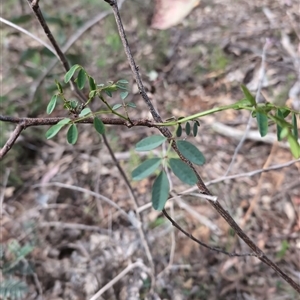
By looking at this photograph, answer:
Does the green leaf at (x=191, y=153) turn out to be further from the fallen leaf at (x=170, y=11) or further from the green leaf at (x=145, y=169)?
the fallen leaf at (x=170, y=11)

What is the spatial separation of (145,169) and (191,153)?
0.07 meters

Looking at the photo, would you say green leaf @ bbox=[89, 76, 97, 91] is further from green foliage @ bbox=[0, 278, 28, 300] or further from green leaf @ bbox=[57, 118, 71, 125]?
green foliage @ bbox=[0, 278, 28, 300]

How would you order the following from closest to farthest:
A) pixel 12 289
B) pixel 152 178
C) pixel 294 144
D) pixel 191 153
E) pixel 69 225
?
pixel 294 144, pixel 191 153, pixel 12 289, pixel 69 225, pixel 152 178

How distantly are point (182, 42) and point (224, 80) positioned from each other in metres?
0.51

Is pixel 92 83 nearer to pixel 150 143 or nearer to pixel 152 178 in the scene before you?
pixel 150 143

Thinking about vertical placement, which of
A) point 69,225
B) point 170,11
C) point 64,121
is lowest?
point 64,121

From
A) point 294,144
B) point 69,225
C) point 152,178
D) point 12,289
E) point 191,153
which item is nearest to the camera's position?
point 294,144

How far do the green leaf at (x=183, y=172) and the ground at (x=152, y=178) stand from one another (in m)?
0.49

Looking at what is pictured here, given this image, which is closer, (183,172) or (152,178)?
(183,172)

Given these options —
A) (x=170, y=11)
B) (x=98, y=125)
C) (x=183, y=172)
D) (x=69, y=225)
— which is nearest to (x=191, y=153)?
(x=183, y=172)

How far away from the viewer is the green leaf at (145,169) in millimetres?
544

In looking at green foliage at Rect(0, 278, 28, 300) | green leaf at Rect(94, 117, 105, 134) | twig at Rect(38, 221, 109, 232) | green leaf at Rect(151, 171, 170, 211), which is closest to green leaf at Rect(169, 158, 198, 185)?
green leaf at Rect(151, 171, 170, 211)

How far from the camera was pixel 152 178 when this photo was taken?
1880mm

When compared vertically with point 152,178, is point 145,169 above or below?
below
